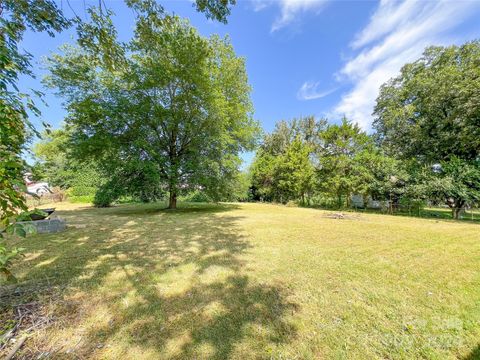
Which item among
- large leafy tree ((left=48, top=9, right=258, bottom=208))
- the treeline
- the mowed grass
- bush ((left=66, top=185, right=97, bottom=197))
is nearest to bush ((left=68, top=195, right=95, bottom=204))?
bush ((left=66, top=185, right=97, bottom=197))

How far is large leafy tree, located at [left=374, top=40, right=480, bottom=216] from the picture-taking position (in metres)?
11.6

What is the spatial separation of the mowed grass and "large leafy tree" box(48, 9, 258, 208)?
652 cm

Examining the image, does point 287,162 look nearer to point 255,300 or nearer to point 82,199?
point 255,300

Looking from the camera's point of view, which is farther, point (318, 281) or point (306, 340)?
point (318, 281)

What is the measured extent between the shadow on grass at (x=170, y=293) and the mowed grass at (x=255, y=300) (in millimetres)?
14

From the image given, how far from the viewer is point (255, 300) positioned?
2.68 meters

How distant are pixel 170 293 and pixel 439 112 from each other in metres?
18.3

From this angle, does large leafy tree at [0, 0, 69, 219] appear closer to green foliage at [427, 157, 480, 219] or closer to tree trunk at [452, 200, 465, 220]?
green foliage at [427, 157, 480, 219]

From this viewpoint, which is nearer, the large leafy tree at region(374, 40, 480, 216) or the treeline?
the treeline

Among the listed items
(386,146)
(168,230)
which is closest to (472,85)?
(386,146)

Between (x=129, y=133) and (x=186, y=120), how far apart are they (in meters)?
3.07

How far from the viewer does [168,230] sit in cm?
670

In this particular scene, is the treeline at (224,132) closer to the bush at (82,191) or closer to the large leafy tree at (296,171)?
the large leafy tree at (296,171)

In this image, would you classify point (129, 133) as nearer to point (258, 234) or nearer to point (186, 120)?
point (186, 120)
